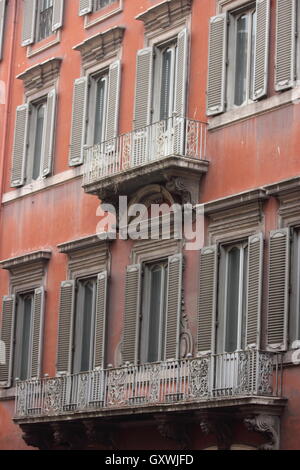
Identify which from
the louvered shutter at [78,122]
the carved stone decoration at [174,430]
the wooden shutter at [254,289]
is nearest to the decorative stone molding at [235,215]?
the wooden shutter at [254,289]

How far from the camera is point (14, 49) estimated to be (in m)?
37.9

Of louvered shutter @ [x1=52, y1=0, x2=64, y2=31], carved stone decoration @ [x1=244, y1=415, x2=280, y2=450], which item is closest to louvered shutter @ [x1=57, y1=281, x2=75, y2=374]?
louvered shutter @ [x1=52, y1=0, x2=64, y2=31]

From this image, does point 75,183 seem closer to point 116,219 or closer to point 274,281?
point 116,219

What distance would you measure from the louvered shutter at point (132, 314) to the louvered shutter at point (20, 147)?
5.79 meters

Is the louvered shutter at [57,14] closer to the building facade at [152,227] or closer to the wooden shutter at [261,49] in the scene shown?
the building facade at [152,227]

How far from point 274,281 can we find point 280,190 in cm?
165

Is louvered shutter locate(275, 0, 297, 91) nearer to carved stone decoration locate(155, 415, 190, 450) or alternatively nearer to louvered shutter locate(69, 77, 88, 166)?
carved stone decoration locate(155, 415, 190, 450)

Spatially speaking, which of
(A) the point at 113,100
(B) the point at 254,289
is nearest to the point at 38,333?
(A) the point at 113,100

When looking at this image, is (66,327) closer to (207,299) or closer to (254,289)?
(207,299)

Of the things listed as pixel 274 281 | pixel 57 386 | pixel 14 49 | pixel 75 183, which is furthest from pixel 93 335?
pixel 14 49

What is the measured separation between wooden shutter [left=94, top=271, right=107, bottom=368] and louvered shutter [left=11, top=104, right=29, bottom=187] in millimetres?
4876

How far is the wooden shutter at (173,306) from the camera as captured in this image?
97.3 ft

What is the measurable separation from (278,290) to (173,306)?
338 centimetres

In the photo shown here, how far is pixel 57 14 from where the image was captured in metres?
36.2
